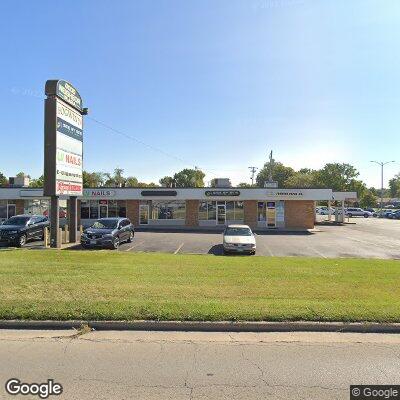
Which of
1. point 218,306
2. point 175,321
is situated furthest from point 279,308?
point 175,321

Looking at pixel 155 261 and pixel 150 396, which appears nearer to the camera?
pixel 150 396

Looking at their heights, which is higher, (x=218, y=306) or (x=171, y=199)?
(x=171, y=199)

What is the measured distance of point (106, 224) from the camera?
20938mm

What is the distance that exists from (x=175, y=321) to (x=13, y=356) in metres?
2.55

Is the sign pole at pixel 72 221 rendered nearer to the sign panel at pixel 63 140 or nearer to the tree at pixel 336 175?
the sign panel at pixel 63 140

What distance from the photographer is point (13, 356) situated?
5.57 meters

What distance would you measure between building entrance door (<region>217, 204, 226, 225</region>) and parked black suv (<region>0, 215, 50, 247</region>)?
15975 millimetres

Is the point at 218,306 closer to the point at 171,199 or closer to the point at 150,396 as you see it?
the point at 150,396

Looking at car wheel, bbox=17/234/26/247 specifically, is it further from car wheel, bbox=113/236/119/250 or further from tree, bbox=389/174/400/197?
tree, bbox=389/174/400/197

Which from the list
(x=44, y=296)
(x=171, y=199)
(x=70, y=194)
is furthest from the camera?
(x=171, y=199)

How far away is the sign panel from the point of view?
18359 millimetres

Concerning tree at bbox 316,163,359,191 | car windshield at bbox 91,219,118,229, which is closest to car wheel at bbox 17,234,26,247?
car windshield at bbox 91,219,118,229

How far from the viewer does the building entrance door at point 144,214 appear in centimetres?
3575

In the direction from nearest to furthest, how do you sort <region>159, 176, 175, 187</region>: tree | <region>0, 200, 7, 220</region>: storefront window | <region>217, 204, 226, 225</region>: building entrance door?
<region>217, 204, 226, 225</region>: building entrance door → <region>0, 200, 7, 220</region>: storefront window → <region>159, 176, 175, 187</region>: tree
